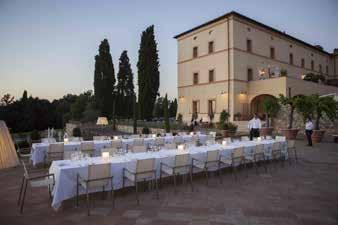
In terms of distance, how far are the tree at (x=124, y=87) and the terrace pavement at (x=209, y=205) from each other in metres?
24.7

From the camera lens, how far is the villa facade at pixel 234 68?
856 inches

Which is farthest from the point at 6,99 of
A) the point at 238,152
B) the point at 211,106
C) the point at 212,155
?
the point at 238,152

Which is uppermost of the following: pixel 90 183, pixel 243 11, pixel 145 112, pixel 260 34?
pixel 243 11

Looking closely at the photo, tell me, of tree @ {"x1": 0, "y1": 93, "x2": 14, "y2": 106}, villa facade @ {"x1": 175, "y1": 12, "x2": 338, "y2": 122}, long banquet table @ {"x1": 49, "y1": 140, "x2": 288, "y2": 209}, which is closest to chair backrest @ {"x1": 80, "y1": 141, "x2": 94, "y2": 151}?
long banquet table @ {"x1": 49, "y1": 140, "x2": 288, "y2": 209}

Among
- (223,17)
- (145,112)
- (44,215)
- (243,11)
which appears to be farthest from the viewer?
(145,112)

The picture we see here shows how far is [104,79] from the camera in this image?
1123 inches

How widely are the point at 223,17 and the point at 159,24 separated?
774 centimetres

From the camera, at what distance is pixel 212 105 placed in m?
23.8

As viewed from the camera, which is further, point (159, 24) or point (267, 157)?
point (159, 24)

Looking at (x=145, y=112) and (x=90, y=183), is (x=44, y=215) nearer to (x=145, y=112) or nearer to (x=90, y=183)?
(x=90, y=183)

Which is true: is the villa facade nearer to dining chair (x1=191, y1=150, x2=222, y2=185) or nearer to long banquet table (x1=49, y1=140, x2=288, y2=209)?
dining chair (x1=191, y1=150, x2=222, y2=185)

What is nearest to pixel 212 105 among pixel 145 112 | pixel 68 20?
pixel 145 112

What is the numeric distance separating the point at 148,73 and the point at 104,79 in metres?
6.30

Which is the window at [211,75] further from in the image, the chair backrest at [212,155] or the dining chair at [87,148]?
the chair backrest at [212,155]
